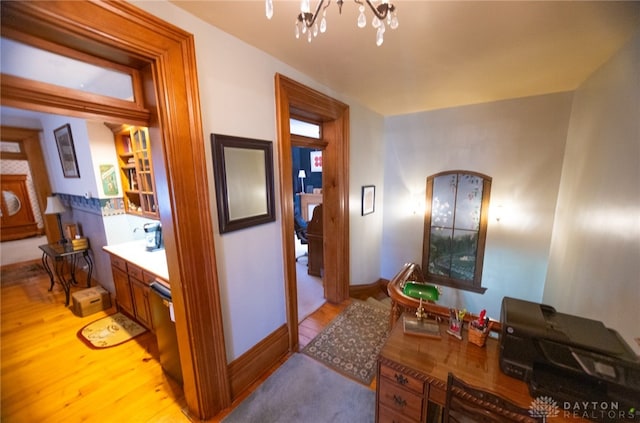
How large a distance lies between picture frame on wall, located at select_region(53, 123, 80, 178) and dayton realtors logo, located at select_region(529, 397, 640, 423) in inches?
185

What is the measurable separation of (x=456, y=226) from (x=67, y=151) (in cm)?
565

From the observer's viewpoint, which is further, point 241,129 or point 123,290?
point 123,290

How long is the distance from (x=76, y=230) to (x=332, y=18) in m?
4.44

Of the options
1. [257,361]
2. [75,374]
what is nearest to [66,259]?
[75,374]

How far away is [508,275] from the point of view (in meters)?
3.31

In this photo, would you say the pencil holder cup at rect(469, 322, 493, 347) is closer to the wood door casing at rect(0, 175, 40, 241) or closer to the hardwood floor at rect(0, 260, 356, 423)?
the hardwood floor at rect(0, 260, 356, 423)

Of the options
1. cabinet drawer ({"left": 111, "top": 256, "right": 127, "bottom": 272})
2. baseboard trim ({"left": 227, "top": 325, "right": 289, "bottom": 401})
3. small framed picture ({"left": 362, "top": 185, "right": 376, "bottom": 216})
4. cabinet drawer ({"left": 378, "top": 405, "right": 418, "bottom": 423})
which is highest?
small framed picture ({"left": 362, "top": 185, "right": 376, "bottom": 216})

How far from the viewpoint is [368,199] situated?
355cm

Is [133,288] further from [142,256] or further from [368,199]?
[368,199]

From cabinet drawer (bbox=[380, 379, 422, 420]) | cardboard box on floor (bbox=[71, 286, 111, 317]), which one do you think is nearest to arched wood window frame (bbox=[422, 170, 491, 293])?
cabinet drawer (bbox=[380, 379, 422, 420])

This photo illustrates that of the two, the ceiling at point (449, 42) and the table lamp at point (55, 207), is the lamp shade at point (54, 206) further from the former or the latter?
the ceiling at point (449, 42)

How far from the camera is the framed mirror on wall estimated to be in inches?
60.9

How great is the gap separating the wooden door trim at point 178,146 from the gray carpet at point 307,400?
244 mm

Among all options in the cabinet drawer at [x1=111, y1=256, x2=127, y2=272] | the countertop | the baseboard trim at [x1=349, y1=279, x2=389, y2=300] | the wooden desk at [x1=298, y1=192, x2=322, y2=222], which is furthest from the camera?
the wooden desk at [x1=298, y1=192, x2=322, y2=222]
